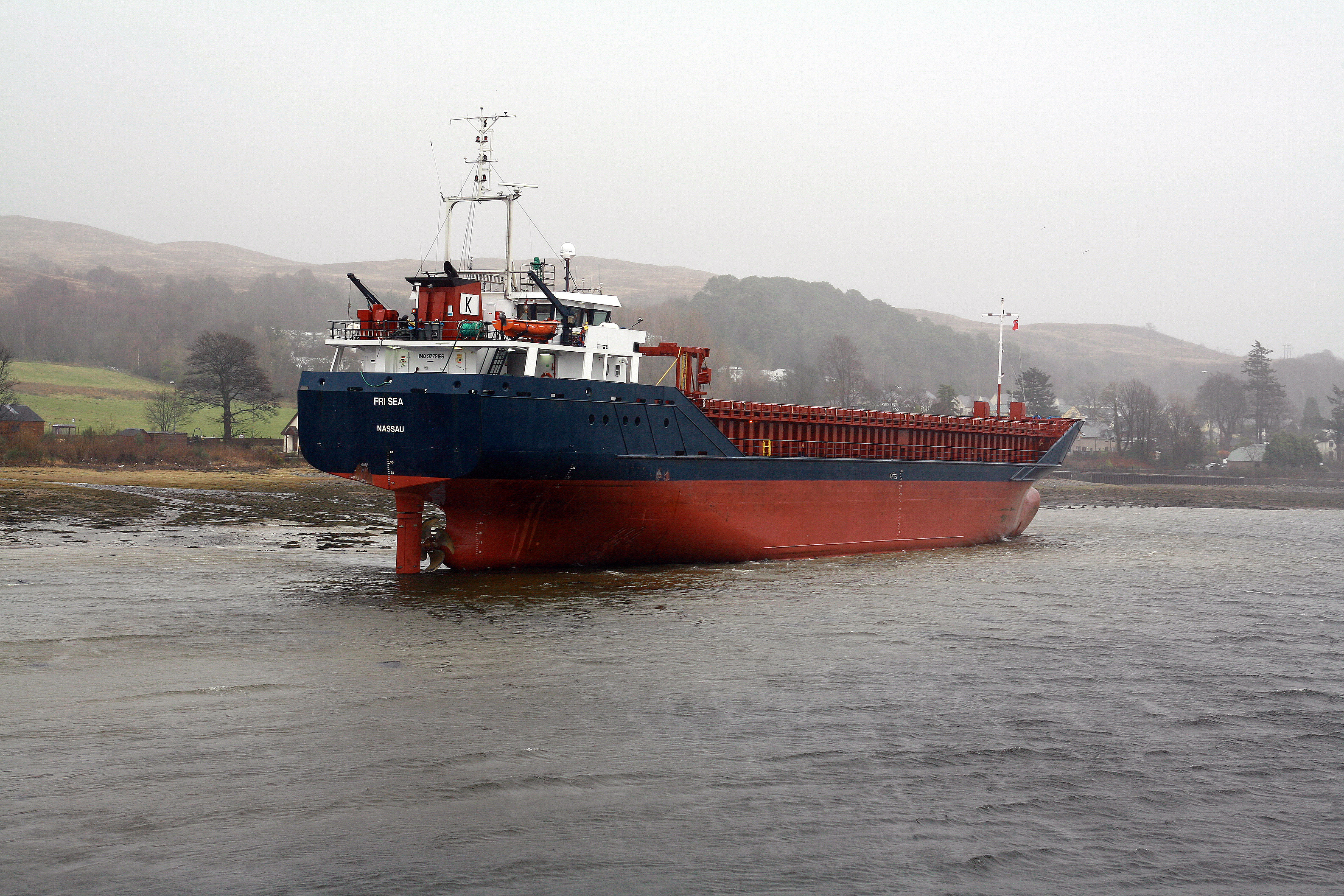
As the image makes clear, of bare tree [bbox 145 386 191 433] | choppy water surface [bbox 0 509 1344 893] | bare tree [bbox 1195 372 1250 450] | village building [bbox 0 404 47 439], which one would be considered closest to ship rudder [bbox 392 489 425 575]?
choppy water surface [bbox 0 509 1344 893]

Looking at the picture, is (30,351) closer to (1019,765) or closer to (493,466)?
(493,466)

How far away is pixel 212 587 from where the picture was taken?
64.4ft

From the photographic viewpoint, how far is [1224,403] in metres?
124

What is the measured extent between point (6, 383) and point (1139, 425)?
91823mm

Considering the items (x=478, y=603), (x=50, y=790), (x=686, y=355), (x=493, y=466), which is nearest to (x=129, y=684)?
(x=50, y=790)

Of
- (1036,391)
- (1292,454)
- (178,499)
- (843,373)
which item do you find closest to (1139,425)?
(1036,391)

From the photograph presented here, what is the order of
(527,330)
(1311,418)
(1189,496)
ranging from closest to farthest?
(527,330) → (1189,496) → (1311,418)

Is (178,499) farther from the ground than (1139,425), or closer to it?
Answer: closer to it

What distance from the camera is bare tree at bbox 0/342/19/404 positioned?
2293 inches

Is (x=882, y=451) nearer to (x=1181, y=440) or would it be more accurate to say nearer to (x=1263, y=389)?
(x=1181, y=440)

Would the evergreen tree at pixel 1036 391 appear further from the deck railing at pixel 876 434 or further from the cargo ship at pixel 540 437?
the cargo ship at pixel 540 437

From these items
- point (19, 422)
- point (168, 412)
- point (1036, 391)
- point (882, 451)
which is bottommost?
point (19, 422)

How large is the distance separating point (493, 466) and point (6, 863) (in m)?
12.2

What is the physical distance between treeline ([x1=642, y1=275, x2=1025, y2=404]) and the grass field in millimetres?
40555
